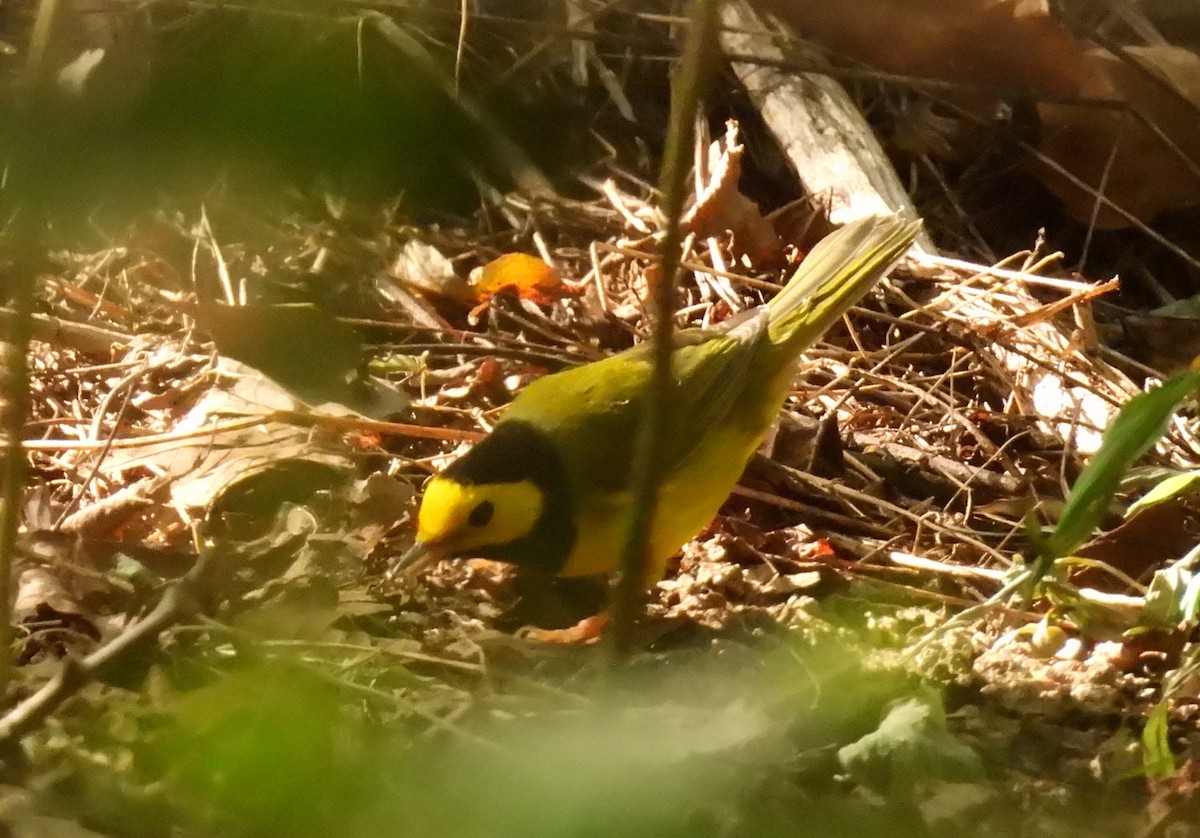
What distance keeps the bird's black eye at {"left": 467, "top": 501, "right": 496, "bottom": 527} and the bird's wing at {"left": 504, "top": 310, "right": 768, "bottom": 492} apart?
28 centimetres

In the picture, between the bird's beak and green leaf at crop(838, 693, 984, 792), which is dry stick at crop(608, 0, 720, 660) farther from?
the bird's beak

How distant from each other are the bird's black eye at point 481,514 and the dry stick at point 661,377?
6.65 feet

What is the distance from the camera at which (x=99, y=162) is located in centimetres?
59

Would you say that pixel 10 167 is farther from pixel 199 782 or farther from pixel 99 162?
pixel 199 782

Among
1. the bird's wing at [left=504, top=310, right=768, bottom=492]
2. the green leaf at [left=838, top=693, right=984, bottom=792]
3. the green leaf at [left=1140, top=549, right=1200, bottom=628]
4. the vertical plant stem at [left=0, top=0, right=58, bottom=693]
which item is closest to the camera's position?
the vertical plant stem at [left=0, top=0, right=58, bottom=693]

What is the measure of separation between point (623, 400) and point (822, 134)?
1.82 m

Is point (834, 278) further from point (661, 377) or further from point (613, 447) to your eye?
point (661, 377)

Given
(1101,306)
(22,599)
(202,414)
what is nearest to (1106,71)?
(1101,306)

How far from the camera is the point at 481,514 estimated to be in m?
2.83

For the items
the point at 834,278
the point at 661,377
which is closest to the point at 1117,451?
the point at 661,377

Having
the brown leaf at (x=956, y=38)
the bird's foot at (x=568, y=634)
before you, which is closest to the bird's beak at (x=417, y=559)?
the bird's foot at (x=568, y=634)

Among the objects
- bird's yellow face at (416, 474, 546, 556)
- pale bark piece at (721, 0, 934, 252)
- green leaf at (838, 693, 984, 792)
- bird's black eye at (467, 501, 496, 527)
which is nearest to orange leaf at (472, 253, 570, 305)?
pale bark piece at (721, 0, 934, 252)

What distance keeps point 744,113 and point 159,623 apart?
398cm

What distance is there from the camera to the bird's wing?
306 centimetres
